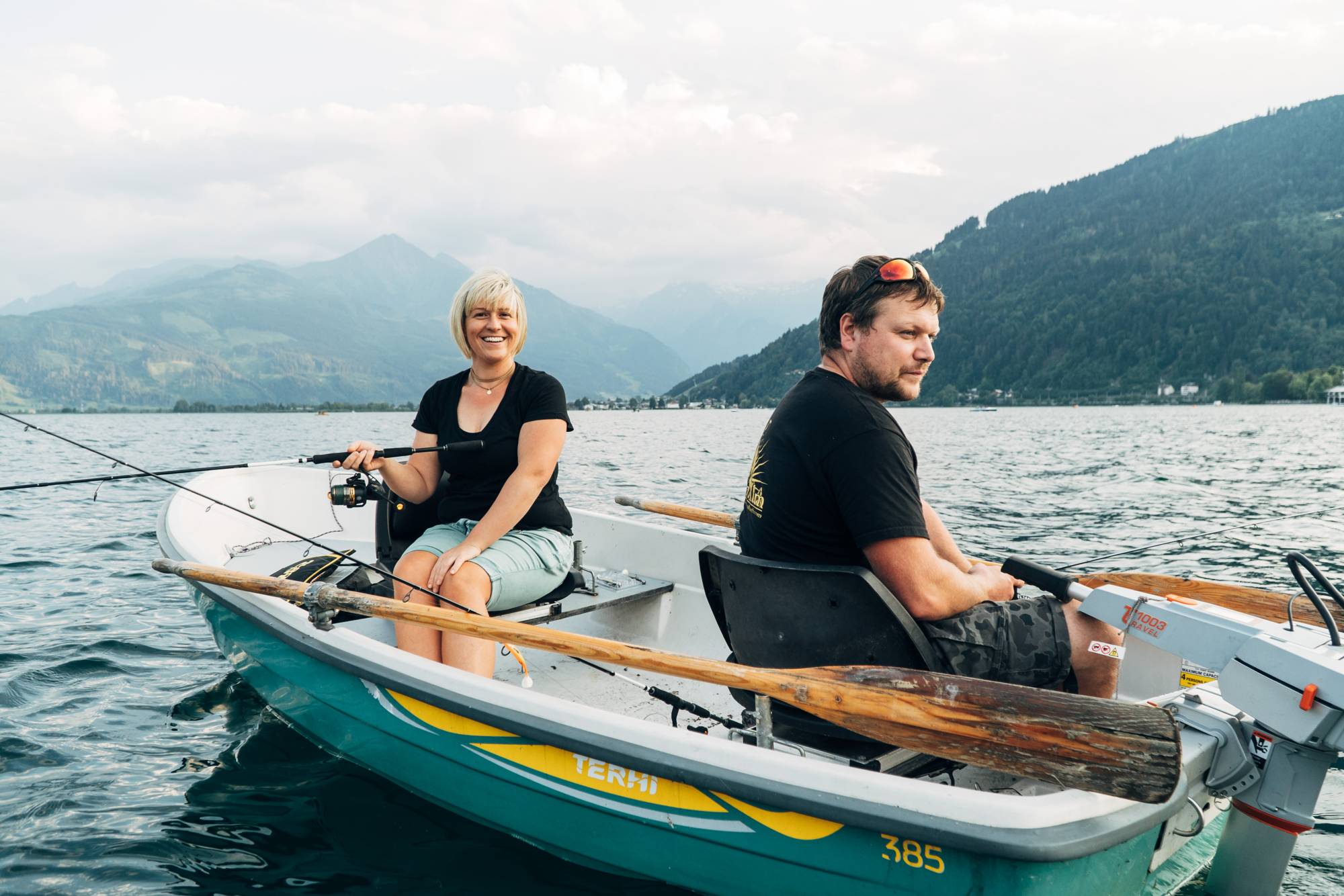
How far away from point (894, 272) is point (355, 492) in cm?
398

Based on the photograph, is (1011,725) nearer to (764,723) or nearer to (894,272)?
(764,723)

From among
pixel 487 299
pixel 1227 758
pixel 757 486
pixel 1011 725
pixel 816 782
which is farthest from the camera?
pixel 487 299

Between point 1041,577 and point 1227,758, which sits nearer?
point 1227,758

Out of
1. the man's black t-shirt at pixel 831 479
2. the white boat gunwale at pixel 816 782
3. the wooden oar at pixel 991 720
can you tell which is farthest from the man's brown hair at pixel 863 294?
the white boat gunwale at pixel 816 782

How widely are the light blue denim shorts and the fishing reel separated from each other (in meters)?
1.13

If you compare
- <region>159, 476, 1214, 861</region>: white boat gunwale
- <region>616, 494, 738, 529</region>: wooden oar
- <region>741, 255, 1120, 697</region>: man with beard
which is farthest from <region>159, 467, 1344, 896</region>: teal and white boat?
<region>616, 494, 738, 529</region>: wooden oar

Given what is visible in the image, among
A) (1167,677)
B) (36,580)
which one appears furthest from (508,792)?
(36,580)

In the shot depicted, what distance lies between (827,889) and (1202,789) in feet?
4.46

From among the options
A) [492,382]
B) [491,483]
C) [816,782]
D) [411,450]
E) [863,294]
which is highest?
[863,294]

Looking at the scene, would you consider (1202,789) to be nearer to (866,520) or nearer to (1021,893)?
(1021,893)

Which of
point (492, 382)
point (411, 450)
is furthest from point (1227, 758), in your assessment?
point (411, 450)

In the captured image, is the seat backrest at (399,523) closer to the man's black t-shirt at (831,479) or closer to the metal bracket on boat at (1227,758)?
the man's black t-shirt at (831,479)

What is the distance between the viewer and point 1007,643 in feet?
10.5

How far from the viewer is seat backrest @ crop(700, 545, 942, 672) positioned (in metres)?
3.06
